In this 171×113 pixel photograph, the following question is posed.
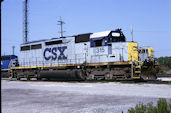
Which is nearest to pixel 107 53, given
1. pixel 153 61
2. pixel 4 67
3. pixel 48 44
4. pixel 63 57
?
pixel 153 61

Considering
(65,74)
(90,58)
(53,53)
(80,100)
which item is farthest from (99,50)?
(80,100)

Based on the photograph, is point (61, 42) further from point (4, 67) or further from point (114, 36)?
point (4, 67)

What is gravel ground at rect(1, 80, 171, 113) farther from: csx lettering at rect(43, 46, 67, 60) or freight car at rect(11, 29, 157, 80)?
csx lettering at rect(43, 46, 67, 60)

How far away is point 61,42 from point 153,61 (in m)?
8.30

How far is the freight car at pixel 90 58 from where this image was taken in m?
15.4

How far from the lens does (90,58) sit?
17297 mm

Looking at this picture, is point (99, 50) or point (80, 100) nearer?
point (80, 100)

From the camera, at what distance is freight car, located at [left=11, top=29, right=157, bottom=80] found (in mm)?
15391

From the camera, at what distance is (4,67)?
28484mm

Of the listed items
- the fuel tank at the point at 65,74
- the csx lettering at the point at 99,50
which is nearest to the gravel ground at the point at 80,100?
the csx lettering at the point at 99,50

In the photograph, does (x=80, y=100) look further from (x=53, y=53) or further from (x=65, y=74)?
(x=53, y=53)

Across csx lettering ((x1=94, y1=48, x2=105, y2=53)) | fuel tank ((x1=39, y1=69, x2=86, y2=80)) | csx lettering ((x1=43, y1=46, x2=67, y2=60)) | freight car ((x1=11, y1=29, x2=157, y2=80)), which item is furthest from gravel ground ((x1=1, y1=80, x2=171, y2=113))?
csx lettering ((x1=43, y1=46, x2=67, y2=60))

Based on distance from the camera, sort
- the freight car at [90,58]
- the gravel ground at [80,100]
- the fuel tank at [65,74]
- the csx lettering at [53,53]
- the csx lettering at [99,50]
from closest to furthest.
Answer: the gravel ground at [80,100], the freight car at [90,58], the csx lettering at [99,50], the fuel tank at [65,74], the csx lettering at [53,53]

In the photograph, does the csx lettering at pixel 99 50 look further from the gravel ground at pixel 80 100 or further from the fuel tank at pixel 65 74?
the gravel ground at pixel 80 100
